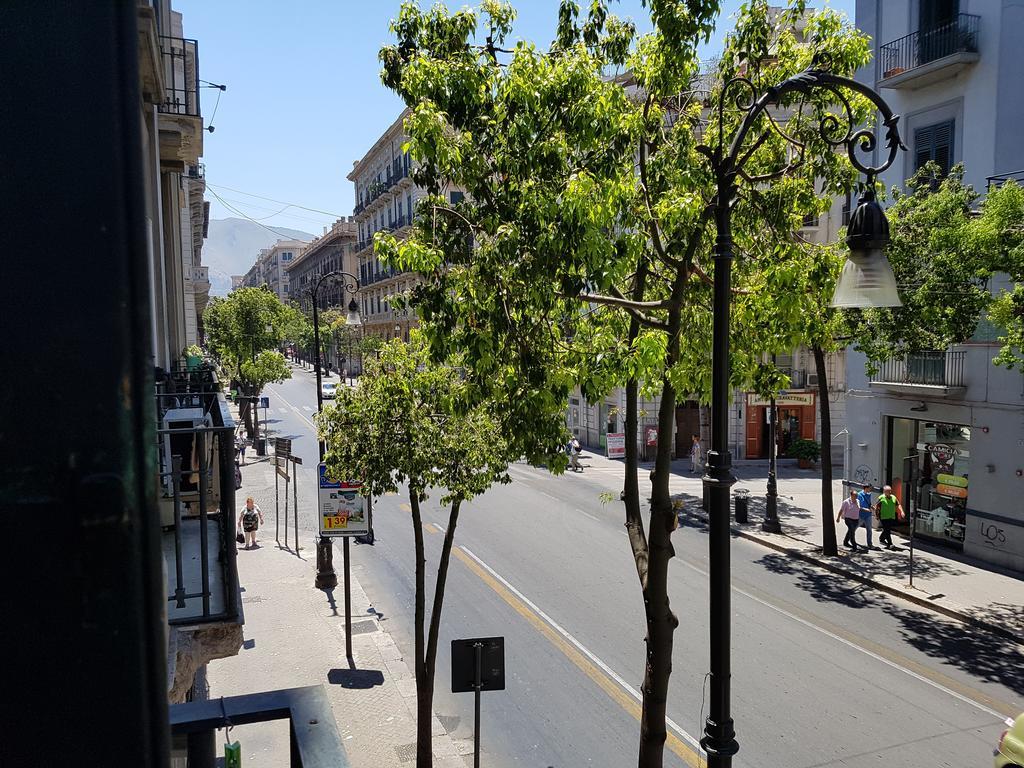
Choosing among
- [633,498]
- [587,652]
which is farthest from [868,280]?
[587,652]

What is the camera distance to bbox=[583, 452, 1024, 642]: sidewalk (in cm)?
1424

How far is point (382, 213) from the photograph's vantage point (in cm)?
6366

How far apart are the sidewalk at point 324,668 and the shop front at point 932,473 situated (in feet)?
41.1

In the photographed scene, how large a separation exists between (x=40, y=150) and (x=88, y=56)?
99mm

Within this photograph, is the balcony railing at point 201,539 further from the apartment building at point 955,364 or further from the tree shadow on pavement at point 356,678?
the apartment building at point 955,364

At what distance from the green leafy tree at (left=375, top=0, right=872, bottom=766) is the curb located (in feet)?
16.6

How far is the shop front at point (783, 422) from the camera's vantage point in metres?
32.2

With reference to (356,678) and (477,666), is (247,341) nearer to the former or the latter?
(356,678)

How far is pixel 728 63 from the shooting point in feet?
29.2

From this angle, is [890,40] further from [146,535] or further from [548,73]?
[146,535]

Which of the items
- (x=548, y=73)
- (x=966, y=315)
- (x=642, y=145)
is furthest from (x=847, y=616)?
(x=548, y=73)

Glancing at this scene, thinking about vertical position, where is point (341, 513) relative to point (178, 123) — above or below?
below

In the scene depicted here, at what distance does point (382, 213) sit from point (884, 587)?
2156 inches

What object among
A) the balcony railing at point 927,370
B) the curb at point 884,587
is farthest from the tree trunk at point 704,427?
the balcony railing at point 927,370
